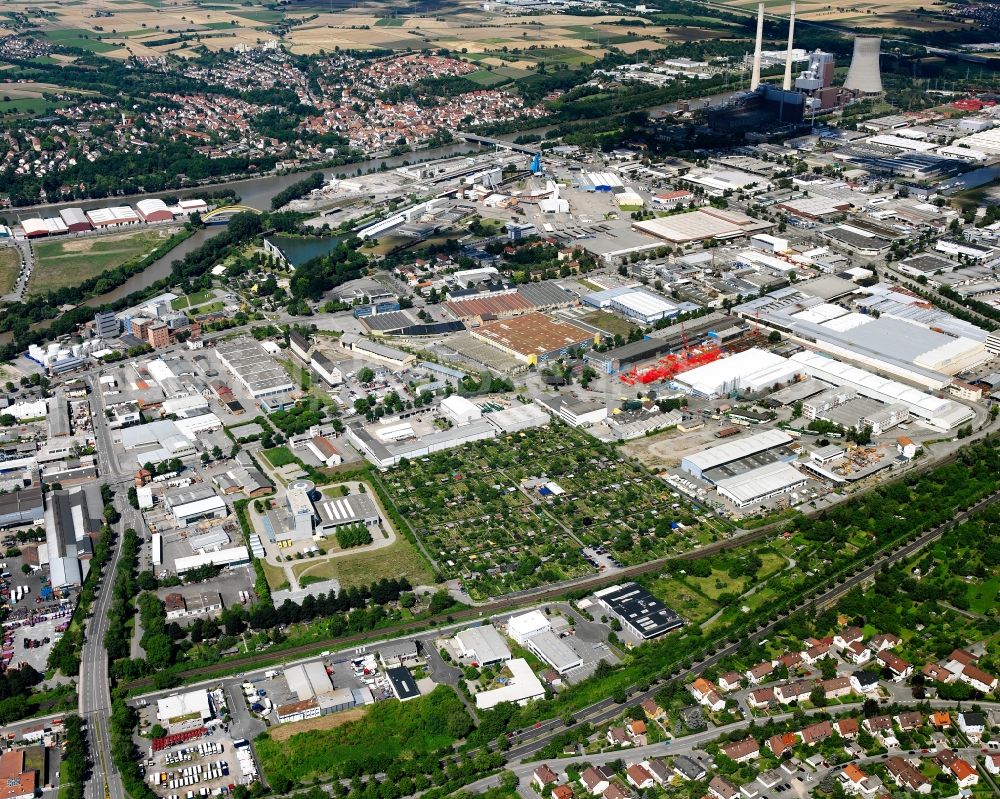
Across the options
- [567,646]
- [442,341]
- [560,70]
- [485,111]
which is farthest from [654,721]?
[560,70]

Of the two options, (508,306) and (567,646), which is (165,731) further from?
(508,306)

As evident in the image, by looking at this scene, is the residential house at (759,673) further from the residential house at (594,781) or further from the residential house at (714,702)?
the residential house at (594,781)

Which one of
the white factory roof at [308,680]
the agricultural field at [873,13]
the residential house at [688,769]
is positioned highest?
the agricultural field at [873,13]

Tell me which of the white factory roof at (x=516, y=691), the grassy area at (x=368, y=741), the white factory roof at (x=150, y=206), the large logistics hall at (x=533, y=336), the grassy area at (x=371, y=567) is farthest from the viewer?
the white factory roof at (x=150, y=206)

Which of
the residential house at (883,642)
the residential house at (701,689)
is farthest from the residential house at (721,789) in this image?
the residential house at (883,642)

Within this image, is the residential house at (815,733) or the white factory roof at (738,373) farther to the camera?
the white factory roof at (738,373)

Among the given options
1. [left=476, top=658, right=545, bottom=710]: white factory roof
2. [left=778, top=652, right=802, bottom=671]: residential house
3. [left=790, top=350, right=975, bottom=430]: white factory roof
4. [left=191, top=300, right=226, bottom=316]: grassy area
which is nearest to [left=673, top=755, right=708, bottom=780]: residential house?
[left=476, top=658, right=545, bottom=710]: white factory roof

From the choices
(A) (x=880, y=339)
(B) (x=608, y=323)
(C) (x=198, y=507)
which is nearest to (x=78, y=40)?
(B) (x=608, y=323)

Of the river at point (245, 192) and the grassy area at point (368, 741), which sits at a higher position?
the river at point (245, 192)
